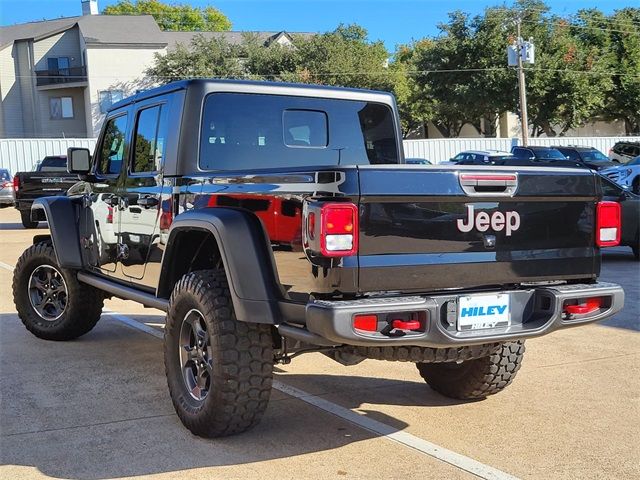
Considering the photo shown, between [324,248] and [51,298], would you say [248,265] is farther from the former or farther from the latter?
[51,298]

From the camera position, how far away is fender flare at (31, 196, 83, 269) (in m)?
6.37

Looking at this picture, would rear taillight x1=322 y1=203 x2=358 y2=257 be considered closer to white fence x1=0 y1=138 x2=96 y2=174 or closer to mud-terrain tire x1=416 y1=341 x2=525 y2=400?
mud-terrain tire x1=416 y1=341 x2=525 y2=400

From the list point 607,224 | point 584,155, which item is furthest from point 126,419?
point 584,155

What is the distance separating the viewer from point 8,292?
9.63 m

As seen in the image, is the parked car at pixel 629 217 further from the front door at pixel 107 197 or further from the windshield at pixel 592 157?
the windshield at pixel 592 157

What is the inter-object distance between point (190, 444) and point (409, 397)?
1.63 m

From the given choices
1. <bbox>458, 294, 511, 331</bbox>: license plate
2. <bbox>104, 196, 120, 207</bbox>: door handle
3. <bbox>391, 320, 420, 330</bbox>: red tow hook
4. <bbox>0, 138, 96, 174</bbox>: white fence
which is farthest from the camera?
<bbox>0, 138, 96, 174</bbox>: white fence

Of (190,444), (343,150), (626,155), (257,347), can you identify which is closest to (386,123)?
(343,150)

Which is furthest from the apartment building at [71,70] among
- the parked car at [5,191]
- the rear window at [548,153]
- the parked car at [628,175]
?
the parked car at [628,175]

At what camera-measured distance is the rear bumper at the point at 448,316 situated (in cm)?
359

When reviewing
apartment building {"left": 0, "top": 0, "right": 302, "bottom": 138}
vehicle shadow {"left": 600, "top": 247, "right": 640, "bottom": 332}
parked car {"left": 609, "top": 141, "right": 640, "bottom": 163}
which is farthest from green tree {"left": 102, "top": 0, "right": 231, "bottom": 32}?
vehicle shadow {"left": 600, "top": 247, "right": 640, "bottom": 332}

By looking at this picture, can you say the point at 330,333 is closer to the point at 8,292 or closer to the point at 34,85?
the point at 8,292

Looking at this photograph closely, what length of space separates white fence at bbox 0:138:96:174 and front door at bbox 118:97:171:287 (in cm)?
2808

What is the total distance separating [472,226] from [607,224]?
0.96m
